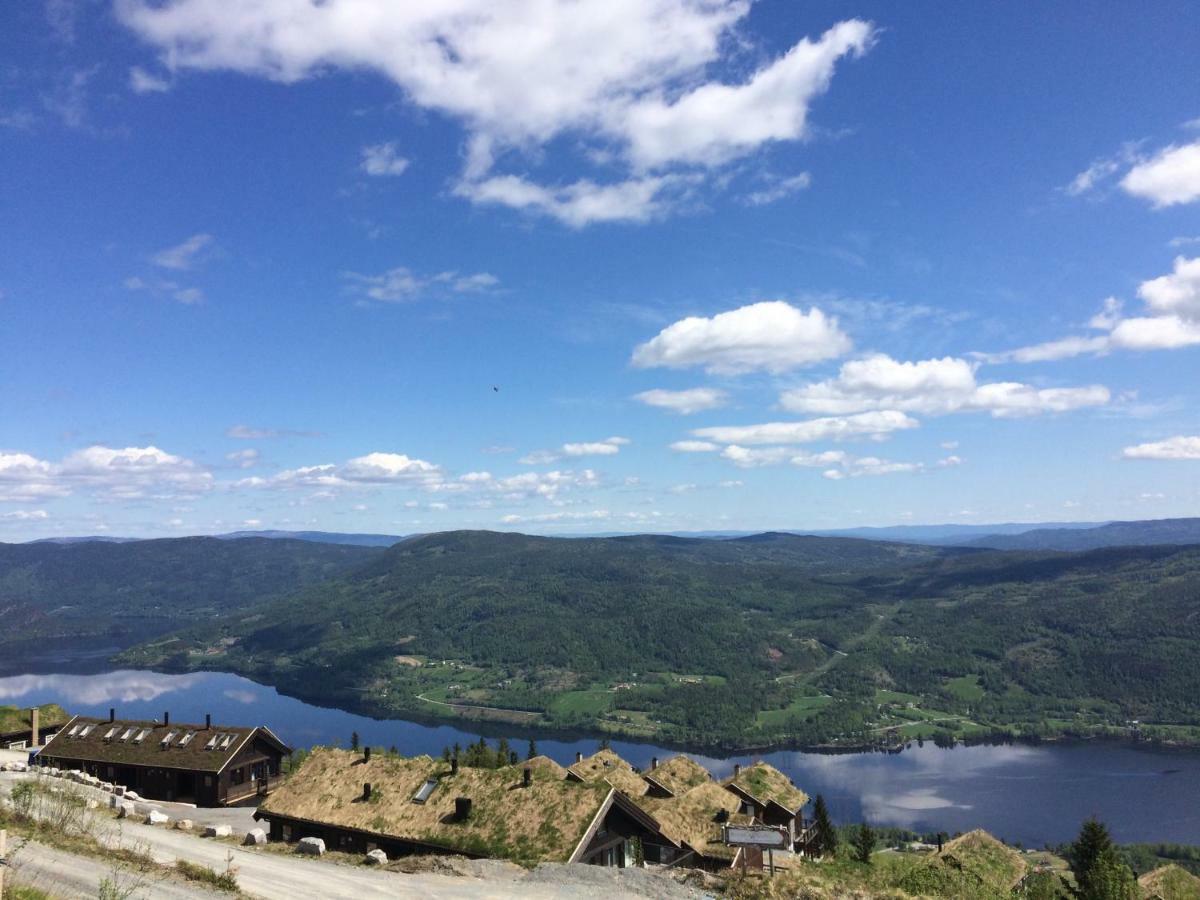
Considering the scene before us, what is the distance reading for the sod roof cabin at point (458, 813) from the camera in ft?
112

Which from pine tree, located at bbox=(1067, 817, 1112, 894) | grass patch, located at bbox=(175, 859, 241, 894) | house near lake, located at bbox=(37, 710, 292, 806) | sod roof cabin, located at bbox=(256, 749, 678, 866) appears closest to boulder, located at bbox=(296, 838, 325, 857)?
sod roof cabin, located at bbox=(256, 749, 678, 866)

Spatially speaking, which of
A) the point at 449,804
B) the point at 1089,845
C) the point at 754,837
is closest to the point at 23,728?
the point at 449,804

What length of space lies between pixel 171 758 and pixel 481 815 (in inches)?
1559

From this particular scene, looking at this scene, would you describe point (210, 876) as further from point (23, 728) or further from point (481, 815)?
point (23, 728)

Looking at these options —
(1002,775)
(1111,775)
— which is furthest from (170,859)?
(1111,775)

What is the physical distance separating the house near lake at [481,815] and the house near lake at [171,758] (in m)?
20.8

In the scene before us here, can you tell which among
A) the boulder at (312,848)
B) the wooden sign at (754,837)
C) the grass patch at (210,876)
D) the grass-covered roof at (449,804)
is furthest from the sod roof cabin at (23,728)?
the wooden sign at (754,837)

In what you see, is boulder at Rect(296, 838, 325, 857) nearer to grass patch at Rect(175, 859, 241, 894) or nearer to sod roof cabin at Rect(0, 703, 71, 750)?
grass patch at Rect(175, 859, 241, 894)

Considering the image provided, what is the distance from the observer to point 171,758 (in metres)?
61.1

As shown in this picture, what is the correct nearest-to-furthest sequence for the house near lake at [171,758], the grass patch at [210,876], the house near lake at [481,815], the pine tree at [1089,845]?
the grass patch at [210,876], the house near lake at [481,815], the pine tree at [1089,845], the house near lake at [171,758]

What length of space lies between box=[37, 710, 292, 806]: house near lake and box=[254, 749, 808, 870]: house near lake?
20762 mm

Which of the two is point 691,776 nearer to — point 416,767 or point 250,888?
point 416,767

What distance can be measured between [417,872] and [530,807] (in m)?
7.42

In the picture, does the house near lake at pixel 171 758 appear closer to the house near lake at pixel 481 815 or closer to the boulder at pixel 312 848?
the house near lake at pixel 481 815
